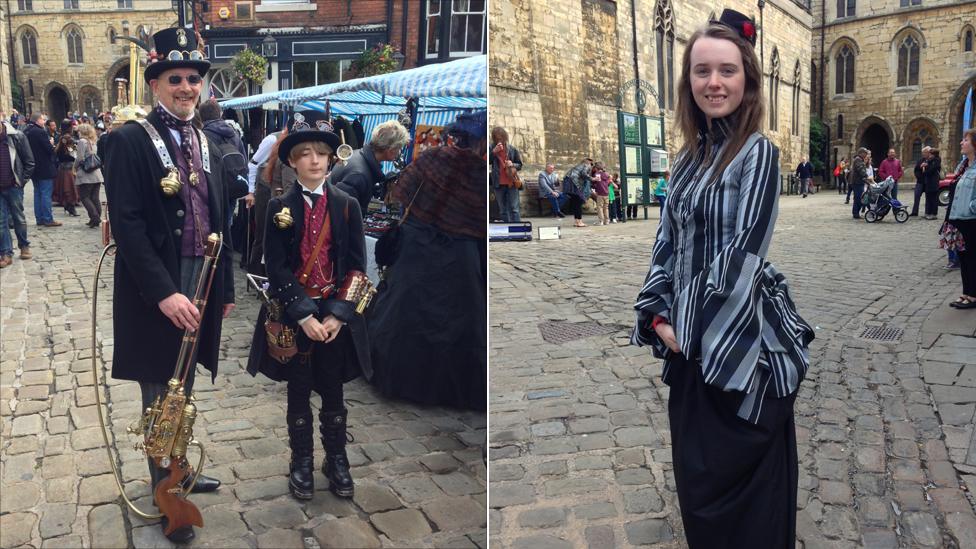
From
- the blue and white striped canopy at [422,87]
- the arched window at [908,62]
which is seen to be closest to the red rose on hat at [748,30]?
the blue and white striped canopy at [422,87]

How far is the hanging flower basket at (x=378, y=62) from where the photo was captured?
2348mm

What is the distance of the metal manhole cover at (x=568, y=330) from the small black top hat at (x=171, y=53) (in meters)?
3.24

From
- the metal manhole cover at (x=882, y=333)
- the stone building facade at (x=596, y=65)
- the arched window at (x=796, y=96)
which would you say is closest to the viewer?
the stone building facade at (x=596, y=65)

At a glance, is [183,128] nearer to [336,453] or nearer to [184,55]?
[184,55]

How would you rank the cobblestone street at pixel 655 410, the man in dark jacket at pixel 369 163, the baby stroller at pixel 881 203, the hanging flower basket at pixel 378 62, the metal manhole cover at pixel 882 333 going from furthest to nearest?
1. the baby stroller at pixel 881 203
2. the metal manhole cover at pixel 882 333
3. the cobblestone street at pixel 655 410
4. the man in dark jacket at pixel 369 163
5. the hanging flower basket at pixel 378 62

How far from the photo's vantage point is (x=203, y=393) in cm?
227

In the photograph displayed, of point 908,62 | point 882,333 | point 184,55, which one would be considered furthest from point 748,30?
point 882,333

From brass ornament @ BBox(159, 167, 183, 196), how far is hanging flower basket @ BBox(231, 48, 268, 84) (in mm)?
335

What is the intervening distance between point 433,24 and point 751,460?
1.51 m

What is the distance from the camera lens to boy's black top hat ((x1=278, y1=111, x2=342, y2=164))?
2.38 meters

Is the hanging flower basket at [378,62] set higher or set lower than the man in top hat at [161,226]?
higher

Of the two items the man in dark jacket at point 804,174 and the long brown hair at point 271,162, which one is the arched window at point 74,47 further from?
the man in dark jacket at point 804,174

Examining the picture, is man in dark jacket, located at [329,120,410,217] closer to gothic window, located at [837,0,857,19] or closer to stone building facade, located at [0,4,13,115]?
stone building facade, located at [0,4,13,115]

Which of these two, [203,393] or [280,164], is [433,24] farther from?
[203,393]
